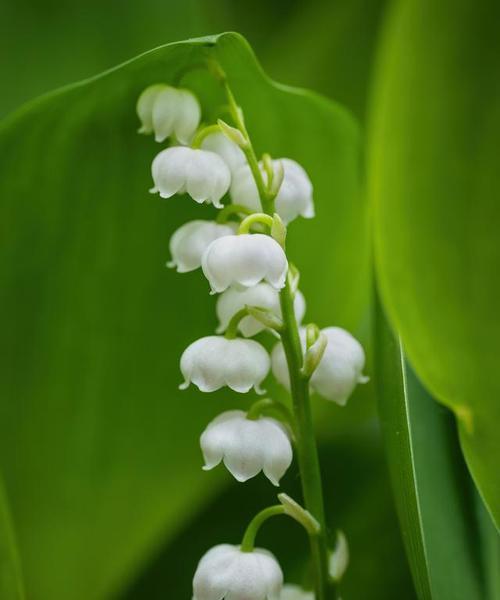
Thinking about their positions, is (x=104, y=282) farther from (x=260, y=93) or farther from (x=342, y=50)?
(x=342, y=50)

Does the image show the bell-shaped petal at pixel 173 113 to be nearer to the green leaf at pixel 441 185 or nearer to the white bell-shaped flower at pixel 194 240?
the white bell-shaped flower at pixel 194 240

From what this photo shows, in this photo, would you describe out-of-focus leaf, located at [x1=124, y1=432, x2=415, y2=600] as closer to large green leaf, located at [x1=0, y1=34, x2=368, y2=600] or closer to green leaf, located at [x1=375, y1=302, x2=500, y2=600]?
large green leaf, located at [x1=0, y1=34, x2=368, y2=600]

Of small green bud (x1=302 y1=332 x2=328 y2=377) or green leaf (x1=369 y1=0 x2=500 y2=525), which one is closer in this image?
small green bud (x1=302 y1=332 x2=328 y2=377)

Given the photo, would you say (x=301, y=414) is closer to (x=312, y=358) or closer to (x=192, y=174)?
(x=312, y=358)

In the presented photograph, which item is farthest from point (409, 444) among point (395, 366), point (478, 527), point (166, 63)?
point (166, 63)

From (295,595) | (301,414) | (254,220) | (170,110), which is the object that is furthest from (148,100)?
(295,595)

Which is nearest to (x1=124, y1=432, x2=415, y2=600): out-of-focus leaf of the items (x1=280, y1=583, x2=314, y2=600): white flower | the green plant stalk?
(x1=280, y1=583, x2=314, y2=600): white flower

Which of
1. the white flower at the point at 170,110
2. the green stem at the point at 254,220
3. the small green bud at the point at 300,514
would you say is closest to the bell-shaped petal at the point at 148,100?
the white flower at the point at 170,110
